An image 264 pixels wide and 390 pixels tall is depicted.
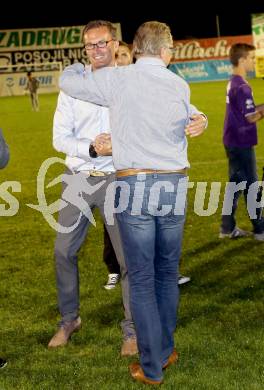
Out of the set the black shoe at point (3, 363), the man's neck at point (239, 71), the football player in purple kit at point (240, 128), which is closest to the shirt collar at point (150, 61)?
the black shoe at point (3, 363)

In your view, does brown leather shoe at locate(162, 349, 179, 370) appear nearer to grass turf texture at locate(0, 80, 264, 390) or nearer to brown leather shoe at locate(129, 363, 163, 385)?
grass turf texture at locate(0, 80, 264, 390)

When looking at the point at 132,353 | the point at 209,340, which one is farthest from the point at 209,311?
the point at 132,353

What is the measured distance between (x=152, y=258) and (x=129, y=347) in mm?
1071

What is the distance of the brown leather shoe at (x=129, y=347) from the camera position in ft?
16.8

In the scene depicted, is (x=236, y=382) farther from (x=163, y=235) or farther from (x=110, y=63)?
(x=110, y=63)

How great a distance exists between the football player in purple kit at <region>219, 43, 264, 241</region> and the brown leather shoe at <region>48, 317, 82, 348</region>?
9.59 feet

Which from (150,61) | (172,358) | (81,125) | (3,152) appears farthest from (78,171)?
(172,358)

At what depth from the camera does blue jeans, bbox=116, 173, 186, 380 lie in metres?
4.22

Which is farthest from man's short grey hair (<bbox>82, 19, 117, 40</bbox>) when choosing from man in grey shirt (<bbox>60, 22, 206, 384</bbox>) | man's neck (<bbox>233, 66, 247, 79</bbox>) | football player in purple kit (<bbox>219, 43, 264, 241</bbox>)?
man's neck (<bbox>233, 66, 247, 79</bbox>)

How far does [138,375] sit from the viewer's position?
4.67 meters

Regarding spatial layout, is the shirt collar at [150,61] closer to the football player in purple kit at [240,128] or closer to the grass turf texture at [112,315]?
the grass turf texture at [112,315]

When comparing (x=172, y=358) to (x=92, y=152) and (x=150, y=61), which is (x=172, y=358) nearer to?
(x=92, y=152)

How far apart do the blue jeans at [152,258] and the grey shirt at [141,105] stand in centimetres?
13

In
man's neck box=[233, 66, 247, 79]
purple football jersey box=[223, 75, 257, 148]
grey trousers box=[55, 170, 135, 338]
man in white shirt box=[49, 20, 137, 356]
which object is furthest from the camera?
man's neck box=[233, 66, 247, 79]
